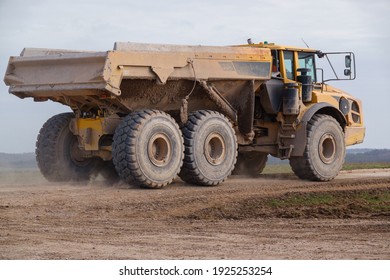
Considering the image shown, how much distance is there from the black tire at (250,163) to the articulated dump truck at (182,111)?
1513mm

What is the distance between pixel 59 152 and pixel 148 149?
2451 millimetres

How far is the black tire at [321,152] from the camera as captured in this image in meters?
20.6

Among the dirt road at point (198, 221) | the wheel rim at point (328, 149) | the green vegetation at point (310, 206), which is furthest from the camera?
the wheel rim at point (328, 149)

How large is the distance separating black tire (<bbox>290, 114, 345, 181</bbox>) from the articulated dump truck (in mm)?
21

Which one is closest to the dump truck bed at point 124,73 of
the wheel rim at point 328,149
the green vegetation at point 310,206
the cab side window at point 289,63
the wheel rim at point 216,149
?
the wheel rim at point 216,149

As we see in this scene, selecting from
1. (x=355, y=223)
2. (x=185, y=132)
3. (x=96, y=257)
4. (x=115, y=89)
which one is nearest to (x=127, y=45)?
(x=115, y=89)

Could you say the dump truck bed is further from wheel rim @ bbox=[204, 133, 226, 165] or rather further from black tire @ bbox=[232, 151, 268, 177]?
black tire @ bbox=[232, 151, 268, 177]

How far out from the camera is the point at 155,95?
1873 cm

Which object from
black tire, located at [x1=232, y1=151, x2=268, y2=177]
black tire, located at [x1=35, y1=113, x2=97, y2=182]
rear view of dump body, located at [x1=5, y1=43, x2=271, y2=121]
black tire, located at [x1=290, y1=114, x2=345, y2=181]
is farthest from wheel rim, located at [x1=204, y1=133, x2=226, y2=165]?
black tire, located at [x1=232, y1=151, x2=268, y2=177]

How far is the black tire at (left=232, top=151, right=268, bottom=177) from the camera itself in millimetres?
22594

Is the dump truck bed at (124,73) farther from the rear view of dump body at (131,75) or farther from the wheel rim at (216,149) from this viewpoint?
the wheel rim at (216,149)

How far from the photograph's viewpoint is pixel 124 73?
17.4 meters

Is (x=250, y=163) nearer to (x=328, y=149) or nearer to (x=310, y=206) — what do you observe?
(x=328, y=149)

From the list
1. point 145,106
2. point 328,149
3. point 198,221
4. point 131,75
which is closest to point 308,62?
point 328,149
